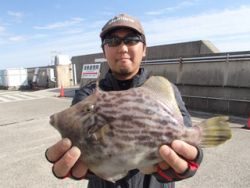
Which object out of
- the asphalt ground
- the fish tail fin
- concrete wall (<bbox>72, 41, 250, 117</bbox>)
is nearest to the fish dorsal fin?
the fish tail fin

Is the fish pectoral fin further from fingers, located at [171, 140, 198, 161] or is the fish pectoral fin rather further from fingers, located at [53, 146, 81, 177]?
fingers, located at [53, 146, 81, 177]

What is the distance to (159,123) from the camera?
5.10 ft

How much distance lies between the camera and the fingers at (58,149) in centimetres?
154

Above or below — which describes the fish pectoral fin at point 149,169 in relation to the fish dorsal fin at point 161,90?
below

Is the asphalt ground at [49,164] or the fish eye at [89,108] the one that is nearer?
the fish eye at [89,108]

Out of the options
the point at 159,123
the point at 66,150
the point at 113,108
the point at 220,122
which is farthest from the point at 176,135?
the point at 66,150

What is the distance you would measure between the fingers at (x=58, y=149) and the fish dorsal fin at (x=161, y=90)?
1.64ft

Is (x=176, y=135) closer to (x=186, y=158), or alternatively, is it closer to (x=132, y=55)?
(x=186, y=158)

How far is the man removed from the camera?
5.17 feet

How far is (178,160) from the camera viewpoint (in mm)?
1618

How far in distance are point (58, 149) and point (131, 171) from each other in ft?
2.23

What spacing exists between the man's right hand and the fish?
3 cm

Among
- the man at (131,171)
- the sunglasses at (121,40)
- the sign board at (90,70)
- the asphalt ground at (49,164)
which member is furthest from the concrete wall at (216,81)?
the sunglasses at (121,40)

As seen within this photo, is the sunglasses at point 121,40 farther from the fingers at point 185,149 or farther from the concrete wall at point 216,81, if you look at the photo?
the concrete wall at point 216,81
